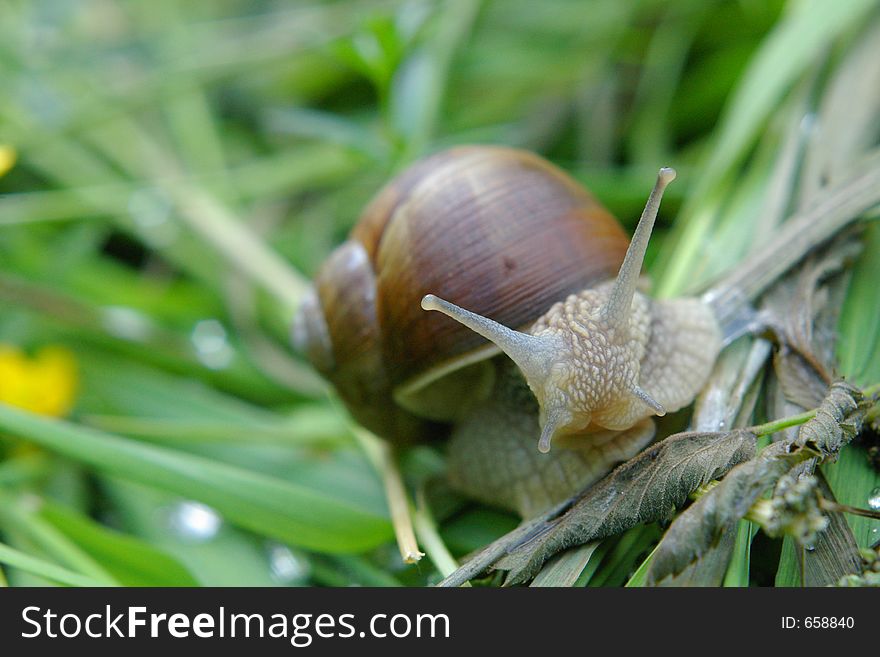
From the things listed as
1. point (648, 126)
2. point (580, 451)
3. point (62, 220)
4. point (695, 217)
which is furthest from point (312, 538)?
point (648, 126)

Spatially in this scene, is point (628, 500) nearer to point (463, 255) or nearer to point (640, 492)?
point (640, 492)

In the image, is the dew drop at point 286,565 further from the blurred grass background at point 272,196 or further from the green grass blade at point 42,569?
the green grass blade at point 42,569

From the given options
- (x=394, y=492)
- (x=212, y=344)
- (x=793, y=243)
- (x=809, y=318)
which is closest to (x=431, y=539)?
(x=394, y=492)

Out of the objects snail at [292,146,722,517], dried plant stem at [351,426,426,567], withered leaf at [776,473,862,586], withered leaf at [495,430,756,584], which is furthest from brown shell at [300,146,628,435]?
withered leaf at [776,473,862,586]

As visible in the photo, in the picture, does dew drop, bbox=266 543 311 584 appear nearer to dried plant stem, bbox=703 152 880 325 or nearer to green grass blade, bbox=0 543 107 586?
green grass blade, bbox=0 543 107 586

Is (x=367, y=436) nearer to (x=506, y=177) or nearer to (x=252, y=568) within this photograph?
(x=252, y=568)

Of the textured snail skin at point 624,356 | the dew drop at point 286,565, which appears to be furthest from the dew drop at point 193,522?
the textured snail skin at point 624,356
